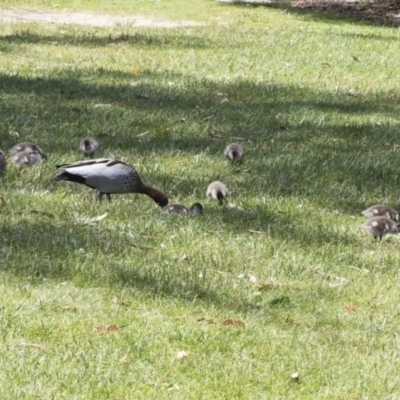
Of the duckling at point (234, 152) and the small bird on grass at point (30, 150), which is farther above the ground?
the small bird on grass at point (30, 150)

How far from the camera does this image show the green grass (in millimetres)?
5871

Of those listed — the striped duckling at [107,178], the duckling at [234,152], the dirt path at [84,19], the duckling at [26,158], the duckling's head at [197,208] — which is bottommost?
the dirt path at [84,19]

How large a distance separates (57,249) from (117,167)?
1497 mm

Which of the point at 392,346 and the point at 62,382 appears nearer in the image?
the point at 62,382

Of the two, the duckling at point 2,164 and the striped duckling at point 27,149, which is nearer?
the duckling at point 2,164

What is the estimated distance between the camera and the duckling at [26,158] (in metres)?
9.66

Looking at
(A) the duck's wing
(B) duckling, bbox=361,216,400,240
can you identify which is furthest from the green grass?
(A) the duck's wing

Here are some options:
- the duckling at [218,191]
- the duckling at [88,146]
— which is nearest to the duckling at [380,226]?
the duckling at [218,191]

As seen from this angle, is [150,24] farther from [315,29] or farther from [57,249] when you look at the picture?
[57,249]

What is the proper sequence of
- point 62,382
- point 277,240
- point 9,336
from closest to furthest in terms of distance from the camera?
point 62,382 < point 9,336 < point 277,240

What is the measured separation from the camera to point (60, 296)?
6660mm

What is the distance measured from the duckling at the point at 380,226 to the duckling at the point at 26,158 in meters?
3.12

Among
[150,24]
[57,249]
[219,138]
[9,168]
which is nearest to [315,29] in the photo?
[150,24]

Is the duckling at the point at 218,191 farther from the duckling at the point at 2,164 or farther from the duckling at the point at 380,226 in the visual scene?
the duckling at the point at 2,164
